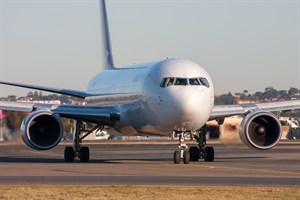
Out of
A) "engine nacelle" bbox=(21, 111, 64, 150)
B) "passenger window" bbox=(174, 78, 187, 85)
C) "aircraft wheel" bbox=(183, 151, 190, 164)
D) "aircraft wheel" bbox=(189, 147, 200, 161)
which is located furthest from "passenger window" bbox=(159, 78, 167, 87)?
"engine nacelle" bbox=(21, 111, 64, 150)

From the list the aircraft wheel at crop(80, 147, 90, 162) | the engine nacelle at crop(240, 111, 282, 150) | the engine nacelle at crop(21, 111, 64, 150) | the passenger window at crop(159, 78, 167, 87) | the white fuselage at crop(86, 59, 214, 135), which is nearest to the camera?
the white fuselage at crop(86, 59, 214, 135)

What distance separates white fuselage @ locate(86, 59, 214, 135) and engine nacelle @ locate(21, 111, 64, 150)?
3338mm

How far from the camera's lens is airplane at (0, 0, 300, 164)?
118 feet

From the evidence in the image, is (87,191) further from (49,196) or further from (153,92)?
(153,92)

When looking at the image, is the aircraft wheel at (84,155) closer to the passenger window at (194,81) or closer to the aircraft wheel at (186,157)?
the aircraft wheel at (186,157)

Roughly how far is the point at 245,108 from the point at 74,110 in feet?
23.8

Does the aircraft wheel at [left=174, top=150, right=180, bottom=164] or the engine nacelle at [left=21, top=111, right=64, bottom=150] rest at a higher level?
the engine nacelle at [left=21, top=111, right=64, bottom=150]

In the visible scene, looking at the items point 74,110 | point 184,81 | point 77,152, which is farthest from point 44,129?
point 184,81

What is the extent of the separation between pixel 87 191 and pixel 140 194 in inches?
57.1

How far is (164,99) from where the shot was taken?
36250 millimetres

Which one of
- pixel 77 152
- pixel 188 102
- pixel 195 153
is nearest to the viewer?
pixel 188 102

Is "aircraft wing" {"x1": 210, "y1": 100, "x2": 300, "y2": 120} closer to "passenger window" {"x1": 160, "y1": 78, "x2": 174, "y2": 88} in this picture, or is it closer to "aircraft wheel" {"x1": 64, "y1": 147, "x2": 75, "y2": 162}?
"passenger window" {"x1": 160, "y1": 78, "x2": 174, "y2": 88}

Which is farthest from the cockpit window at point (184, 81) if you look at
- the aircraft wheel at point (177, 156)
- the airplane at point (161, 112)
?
the aircraft wheel at point (177, 156)

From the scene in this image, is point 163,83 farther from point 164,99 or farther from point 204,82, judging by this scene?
point 204,82
